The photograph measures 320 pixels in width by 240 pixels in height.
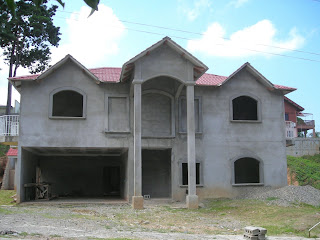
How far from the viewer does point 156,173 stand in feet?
72.8

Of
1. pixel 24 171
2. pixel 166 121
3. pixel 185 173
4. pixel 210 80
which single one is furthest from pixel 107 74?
pixel 185 173

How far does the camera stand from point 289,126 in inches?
904

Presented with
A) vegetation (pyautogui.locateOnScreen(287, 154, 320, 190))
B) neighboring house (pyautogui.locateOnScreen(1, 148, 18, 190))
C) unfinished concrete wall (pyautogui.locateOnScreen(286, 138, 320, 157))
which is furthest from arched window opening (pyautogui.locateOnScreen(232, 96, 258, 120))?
neighboring house (pyautogui.locateOnScreen(1, 148, 18, 190))

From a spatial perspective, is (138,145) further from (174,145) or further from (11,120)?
(11,120)

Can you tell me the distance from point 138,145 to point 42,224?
674 cm

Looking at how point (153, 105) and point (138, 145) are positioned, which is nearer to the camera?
point (138, 145)

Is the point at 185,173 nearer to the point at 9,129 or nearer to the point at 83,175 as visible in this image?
the point at 83,175

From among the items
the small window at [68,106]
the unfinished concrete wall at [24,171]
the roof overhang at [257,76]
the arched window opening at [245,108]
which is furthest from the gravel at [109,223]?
the small window at [68,106]

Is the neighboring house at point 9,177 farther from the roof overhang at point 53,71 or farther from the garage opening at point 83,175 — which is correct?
the roof overhang at point 53,71

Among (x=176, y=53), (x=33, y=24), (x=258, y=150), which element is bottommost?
(x=258, y=150)

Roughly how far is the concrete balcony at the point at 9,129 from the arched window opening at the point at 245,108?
11478mm

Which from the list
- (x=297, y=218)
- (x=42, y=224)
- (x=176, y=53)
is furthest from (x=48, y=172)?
(x=297, y=218)

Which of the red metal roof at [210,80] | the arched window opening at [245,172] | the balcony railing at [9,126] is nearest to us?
the balcony railing at [9,126]

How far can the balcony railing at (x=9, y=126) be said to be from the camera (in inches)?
755
